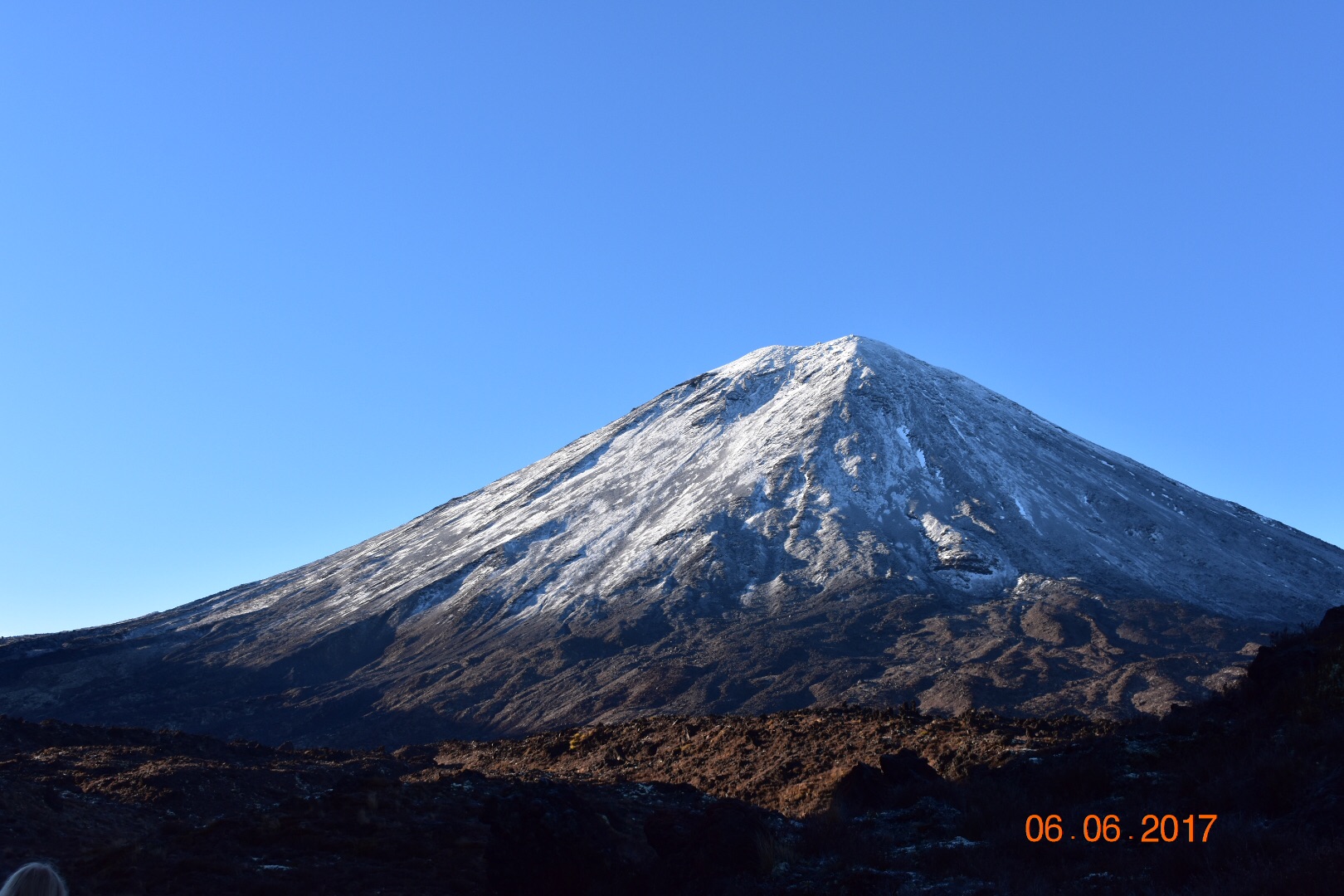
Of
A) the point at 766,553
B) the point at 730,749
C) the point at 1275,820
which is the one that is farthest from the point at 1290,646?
the point at 766,553

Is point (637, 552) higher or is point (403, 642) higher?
point (637, 552)

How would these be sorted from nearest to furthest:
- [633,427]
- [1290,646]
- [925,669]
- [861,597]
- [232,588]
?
1. [1290,646]
2. [925,669]
3. [861,597]
4. [232,588]
5. [633,427]

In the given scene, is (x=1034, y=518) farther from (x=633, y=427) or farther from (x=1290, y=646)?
(x=1290, y=646)
